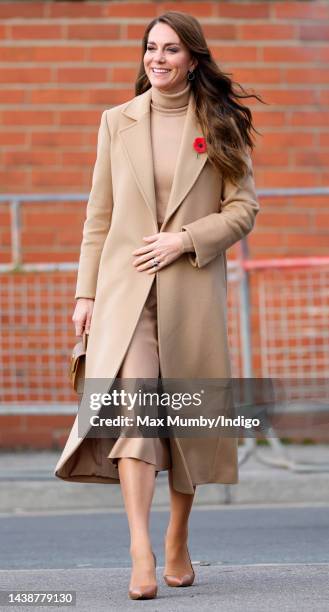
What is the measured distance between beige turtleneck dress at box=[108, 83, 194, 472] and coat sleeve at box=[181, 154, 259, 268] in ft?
0.14

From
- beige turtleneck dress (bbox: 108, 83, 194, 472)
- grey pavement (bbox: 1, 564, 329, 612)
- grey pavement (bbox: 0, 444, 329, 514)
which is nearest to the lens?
grey pavement (bbox: 1, 564, 329, 612)

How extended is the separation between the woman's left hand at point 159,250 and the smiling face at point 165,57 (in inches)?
21.6

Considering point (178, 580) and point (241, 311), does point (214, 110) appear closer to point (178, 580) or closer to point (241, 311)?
point (178, 580)

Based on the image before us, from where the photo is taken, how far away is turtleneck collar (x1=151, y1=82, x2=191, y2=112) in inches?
208

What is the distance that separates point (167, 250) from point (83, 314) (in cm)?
40

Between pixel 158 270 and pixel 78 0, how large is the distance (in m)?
5.36

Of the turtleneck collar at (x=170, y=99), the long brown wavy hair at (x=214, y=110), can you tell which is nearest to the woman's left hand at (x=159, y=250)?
the long brown wavy hair at (x=214, y=110)

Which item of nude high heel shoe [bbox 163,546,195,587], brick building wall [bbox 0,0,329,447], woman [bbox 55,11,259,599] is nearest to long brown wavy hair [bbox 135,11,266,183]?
woman [bbox 55,11,259,599]

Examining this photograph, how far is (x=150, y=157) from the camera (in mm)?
5184

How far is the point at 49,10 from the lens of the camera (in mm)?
10070

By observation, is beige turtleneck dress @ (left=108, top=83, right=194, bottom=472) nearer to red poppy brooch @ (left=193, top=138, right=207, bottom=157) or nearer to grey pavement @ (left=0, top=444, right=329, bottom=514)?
red poppy brooch @ (left=193, top=138, right=207, bottom=157)

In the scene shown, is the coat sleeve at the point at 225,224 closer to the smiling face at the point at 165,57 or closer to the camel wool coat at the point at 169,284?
the camel wool coat at the point at 169,284

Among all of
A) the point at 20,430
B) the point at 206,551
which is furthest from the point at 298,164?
the point at 206,551

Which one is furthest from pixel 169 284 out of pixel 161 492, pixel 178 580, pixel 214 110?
pixel 161 492
